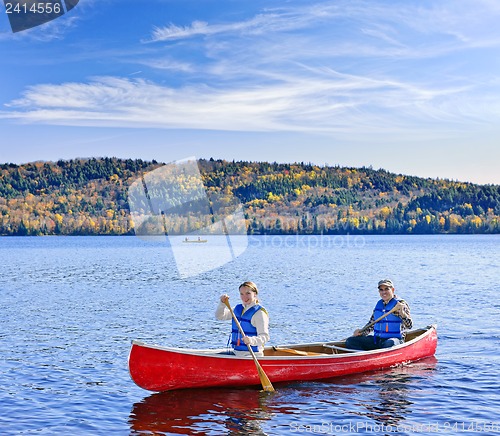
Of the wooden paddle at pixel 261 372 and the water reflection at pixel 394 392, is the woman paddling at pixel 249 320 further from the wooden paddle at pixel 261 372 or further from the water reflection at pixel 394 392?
the water reflection at pixel 394 392

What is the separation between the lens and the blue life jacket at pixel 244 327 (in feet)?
43.2

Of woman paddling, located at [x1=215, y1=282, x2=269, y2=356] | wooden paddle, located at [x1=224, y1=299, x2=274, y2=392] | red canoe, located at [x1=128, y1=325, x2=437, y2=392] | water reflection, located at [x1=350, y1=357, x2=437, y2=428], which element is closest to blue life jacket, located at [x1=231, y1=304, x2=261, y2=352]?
woman paddling, located at [x1=215, y1=282, x2=269, y2=356]

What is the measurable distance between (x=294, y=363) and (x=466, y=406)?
3.56 metres

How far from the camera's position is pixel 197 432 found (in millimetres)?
11352

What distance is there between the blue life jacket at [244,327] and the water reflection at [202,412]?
94cm

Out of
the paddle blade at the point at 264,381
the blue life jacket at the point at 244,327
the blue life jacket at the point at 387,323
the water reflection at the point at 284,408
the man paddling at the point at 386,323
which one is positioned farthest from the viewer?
the blue life jacket at the point at 387,323

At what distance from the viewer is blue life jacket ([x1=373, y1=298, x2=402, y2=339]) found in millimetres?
15500

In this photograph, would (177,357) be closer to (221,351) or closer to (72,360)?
(221,351)

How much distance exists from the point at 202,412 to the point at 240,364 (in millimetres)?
1328

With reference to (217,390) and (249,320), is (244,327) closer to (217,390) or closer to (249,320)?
(249,320)

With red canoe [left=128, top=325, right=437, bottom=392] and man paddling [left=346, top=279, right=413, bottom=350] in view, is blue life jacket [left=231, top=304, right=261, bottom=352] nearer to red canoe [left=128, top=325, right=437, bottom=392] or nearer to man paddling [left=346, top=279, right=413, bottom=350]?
red canoe [left=128, top=325, right=437, bottom=392]

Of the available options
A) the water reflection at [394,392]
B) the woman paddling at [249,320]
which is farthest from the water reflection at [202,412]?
the water reflection at [394,392]

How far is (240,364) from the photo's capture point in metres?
13.3

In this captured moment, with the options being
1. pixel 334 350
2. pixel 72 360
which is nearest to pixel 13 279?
pixel 72 360
